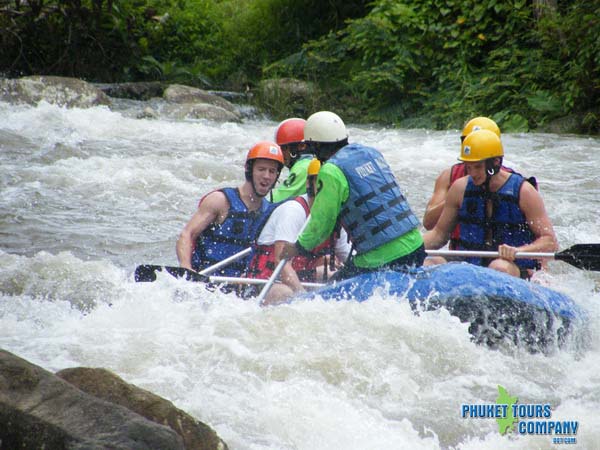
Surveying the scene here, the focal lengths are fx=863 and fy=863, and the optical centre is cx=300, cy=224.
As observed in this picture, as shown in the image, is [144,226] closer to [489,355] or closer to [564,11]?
[489,355]

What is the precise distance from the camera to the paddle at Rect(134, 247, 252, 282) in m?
5.46

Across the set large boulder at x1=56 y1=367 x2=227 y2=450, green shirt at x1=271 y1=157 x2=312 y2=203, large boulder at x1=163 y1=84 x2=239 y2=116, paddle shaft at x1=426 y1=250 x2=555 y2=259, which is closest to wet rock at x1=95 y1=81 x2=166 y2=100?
large boulder at x1=163 y1=84 x2=239 y2=116

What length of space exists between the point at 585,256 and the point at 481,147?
1.00 m

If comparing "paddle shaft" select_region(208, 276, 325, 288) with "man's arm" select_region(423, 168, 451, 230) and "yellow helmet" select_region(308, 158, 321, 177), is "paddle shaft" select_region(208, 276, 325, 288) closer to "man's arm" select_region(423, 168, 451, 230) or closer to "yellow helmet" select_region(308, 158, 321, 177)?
"yellow helmet" select_region(308, 158, 321, 177)

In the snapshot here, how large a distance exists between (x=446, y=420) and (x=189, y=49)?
18671mm

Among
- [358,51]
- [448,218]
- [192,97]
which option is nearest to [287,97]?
[192,97]

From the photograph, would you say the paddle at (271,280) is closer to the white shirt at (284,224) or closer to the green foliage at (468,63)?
the white shirt at (284,224)

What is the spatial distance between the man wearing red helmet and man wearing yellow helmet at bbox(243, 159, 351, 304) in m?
0.30

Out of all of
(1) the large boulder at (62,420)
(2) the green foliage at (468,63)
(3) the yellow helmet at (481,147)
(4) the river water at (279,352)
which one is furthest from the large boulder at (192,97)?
(1) the large boulder at (62,420)

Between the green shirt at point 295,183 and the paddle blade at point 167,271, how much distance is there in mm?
1099

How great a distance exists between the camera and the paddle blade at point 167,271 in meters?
5.46

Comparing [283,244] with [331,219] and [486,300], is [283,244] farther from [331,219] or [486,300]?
[486,300]

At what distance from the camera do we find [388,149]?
12703 millimetres

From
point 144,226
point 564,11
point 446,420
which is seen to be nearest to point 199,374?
point 446,420
